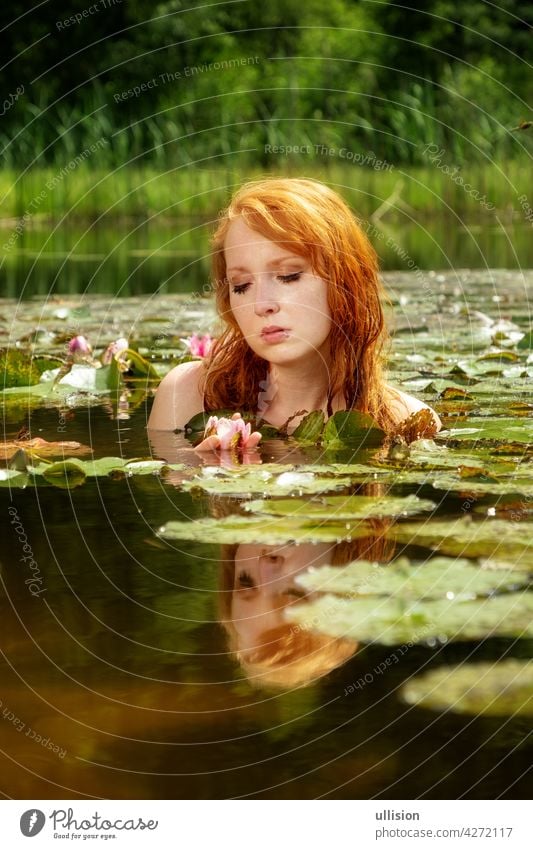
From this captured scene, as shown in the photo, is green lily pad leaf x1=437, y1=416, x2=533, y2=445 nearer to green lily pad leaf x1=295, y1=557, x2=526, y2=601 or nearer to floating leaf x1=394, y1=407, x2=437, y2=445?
floating leaf x1=394, y1=407, x2=437, y2=445

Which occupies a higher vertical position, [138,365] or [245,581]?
[138,365]

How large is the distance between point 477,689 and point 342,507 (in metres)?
0.95

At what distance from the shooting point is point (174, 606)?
2.38 meters

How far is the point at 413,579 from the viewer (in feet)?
8.00

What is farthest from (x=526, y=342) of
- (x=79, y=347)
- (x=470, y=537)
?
(x=470, y=537)

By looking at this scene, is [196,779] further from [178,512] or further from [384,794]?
[178,512]

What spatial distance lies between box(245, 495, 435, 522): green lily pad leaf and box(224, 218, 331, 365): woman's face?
59cm

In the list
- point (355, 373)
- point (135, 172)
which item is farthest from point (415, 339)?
point (135, 172)

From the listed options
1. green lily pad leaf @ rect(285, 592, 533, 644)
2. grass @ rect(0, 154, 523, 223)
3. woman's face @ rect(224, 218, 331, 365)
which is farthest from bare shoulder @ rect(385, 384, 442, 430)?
grass @ rect(0, 154, 523, 223)

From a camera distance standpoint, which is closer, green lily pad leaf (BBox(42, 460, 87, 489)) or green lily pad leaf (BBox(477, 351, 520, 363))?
green lily pad leaf (BBox(42, 460, 87, 489))

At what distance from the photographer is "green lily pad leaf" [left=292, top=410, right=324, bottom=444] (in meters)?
3.62

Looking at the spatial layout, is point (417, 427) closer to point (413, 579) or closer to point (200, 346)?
point (200, 346)

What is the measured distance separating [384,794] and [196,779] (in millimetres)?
245
